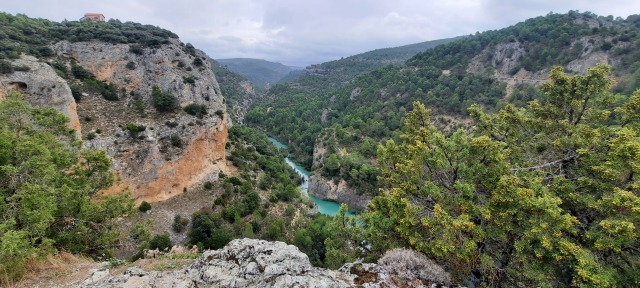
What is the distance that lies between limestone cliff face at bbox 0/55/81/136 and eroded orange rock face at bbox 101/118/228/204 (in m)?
5.98

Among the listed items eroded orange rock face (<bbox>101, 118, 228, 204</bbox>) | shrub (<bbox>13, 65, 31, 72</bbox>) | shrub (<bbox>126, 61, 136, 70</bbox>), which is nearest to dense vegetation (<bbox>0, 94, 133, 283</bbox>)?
eroded orange rock face (<bbox>101, 118, 228, 204</bbox>)

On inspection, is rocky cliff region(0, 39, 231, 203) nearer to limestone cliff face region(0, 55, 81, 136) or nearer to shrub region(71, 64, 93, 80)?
limestone cliff face region(0, 55, 81, 136)

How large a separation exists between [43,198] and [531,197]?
580 inches

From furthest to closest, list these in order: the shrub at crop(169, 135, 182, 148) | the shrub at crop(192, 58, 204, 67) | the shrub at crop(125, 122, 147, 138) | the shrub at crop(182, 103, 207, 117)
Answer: the shrub at crop(192, 58, 204, 67)
the shrub at crop(182, 103, 207, 117)
the shrub at crop(169, 135, 182, 148)
the shrub at crop(125, 122, 147, 138)

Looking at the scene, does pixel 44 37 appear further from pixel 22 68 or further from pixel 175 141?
pixel 175 141

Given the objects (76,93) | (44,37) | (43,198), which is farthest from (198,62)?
(43,198)

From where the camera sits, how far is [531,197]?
8719mm

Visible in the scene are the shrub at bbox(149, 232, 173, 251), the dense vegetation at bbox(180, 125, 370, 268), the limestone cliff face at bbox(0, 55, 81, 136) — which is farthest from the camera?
the dense vegetation at bbox(180, 125, 370, 268)

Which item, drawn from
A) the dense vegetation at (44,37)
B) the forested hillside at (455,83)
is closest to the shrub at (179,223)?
the dense vegetation at (44,37)

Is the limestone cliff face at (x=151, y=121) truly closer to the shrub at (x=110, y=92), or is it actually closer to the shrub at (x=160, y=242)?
the shrub at (x=110, y=92)

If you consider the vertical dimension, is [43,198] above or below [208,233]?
above

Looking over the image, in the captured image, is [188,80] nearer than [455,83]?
Yes

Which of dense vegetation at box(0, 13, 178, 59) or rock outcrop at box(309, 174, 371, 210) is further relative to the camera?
rock outcrop at box(309, 174, 371, 210)

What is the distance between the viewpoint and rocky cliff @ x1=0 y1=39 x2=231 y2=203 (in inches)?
1027
